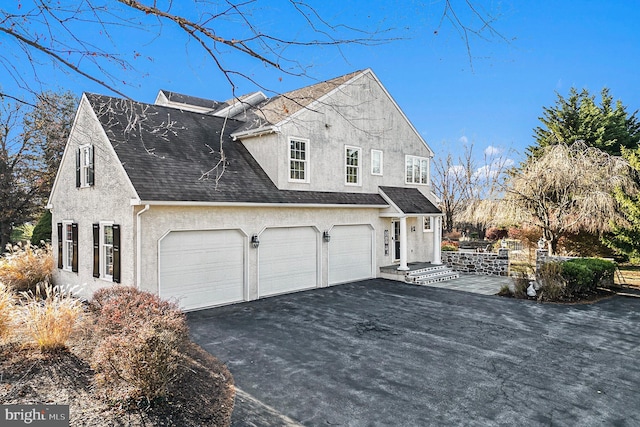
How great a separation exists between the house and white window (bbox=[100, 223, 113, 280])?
0.20 feet

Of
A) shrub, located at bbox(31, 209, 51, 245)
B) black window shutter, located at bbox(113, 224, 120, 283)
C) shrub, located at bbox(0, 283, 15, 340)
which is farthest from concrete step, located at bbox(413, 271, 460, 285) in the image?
shrub, located at bbox(31, 209, 51, 245)

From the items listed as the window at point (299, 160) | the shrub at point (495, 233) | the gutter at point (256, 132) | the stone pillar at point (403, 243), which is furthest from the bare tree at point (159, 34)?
the shrub at point (495, 233)

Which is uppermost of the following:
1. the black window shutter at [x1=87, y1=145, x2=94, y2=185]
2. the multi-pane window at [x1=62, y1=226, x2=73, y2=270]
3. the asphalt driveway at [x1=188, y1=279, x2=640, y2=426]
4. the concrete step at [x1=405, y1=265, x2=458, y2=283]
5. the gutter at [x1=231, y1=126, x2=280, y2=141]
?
the gutter at [x1=231, y1=126, x2=280, y2=141]

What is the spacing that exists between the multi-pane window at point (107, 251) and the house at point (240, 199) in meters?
0.06

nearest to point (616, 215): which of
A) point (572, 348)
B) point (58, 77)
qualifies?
point (572, 348)

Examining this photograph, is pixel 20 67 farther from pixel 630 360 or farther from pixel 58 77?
pixel 630 360

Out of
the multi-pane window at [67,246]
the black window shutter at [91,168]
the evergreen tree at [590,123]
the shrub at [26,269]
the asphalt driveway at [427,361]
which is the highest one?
the evergreen tree at [590,123]

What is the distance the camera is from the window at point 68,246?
13438 mm

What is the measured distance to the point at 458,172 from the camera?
32.3 m

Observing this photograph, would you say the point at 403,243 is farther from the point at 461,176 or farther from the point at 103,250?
the point at 461,176

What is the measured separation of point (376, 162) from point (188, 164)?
340 inches

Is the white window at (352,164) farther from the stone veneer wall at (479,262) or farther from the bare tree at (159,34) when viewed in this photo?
the bare tree at (159,34)

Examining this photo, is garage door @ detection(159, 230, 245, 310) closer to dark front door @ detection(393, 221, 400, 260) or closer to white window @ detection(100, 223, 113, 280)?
white window @ detection(100, 223, 113, 280)

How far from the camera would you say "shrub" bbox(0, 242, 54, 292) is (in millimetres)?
14031
